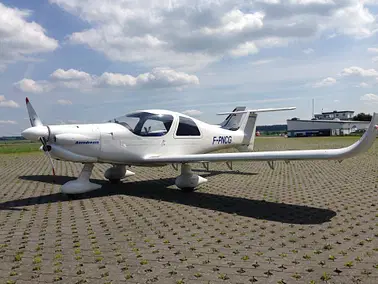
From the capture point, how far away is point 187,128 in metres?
10.3

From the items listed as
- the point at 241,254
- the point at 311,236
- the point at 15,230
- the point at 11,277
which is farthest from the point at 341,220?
the point at 15,230

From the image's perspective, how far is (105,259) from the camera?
13.9ft

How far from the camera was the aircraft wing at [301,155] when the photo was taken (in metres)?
5.84

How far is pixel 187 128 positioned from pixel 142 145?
165cm

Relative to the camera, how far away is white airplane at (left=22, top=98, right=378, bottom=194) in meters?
7.76

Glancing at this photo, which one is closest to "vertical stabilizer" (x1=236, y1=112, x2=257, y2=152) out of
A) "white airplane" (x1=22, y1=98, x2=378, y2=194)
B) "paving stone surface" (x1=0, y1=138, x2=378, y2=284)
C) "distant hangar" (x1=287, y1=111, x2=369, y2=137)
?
"white airplane" (x1=22, y1=98, x2=378, y2=194)

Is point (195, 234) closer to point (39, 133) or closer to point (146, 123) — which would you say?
point (39, 133)

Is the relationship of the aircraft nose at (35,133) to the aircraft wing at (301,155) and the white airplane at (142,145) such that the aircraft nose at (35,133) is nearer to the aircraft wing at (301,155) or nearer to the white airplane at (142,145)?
the white airplane at (142,145)

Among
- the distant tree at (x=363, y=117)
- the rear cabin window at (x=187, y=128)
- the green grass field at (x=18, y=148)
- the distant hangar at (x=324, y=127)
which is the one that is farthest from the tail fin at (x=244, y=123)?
the distant tree at (x=363, y=117)

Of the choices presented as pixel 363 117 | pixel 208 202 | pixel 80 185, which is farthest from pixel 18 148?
pixel 363 117

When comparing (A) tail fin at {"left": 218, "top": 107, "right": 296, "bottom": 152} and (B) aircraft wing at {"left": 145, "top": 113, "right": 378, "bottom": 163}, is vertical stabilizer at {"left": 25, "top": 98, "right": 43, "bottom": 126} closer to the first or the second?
(B) aircraft wing at {"left": 145, "top": 113, "right": 378, "bottom": 163}

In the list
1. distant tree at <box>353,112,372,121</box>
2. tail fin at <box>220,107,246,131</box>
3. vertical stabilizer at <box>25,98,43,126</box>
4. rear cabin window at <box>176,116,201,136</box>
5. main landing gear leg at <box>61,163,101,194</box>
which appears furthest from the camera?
distant tree at <box>353,112,372,121</box>

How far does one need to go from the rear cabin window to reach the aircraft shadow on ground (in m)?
1.62

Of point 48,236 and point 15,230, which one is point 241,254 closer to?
point 48,236
